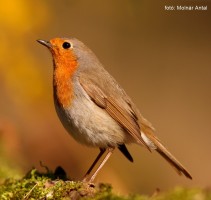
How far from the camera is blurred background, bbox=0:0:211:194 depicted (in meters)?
6.01

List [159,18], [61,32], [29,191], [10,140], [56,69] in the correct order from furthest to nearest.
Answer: [159,18] < [61,32] < [10,140] < [56,69] < [29,191]

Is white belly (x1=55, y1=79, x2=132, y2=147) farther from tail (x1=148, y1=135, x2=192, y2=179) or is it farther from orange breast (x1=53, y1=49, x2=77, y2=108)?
tail (x1=148, y1=135, x2=192, y2=179)

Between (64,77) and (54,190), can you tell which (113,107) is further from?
(54,190)

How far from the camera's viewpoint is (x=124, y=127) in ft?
18.1

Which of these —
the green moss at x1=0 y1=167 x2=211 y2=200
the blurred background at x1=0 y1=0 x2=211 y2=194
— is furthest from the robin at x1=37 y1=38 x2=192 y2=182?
the green moss at x1=0 y1=167 x2=211 y2=200

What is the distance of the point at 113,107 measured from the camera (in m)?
5.60

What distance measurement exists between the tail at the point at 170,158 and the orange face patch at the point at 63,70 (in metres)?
0.95

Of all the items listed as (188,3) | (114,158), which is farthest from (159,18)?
(114,158)

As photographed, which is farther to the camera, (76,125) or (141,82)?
(141,82)

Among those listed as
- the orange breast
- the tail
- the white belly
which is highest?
the orange breast

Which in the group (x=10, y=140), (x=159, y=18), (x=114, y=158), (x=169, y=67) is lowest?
(x=114, y=158)

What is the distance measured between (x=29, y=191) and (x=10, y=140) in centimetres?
213

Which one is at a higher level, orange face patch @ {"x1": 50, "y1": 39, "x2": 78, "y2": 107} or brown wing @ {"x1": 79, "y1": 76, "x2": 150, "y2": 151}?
orange face patch @ {"x1": 50, "y1": 39, "x2": 78, "y2": 107}

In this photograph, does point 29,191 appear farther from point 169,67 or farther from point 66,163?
point 169,67
